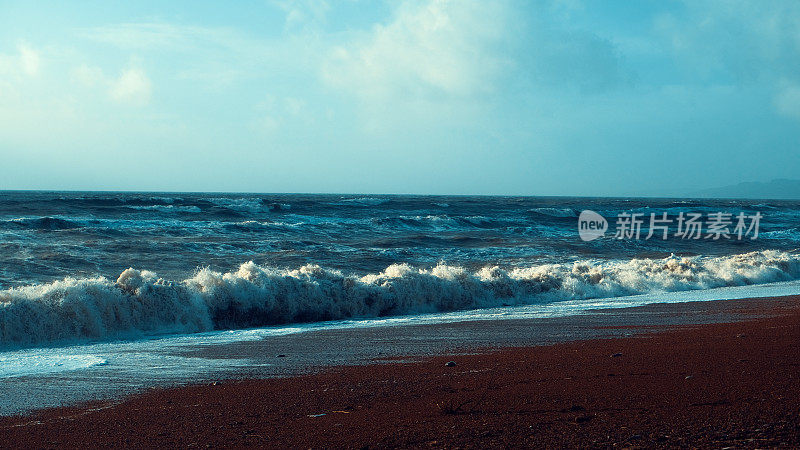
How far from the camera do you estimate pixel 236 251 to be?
19.8 m

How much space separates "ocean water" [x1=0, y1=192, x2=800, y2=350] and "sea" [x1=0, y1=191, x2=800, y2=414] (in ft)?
0.12

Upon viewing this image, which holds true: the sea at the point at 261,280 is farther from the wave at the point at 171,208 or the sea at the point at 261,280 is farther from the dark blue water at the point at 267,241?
the wave at the point at 171,208

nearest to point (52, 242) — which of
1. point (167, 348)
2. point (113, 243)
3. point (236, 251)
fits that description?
point (113, 243)

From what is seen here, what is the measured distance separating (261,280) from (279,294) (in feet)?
1.31

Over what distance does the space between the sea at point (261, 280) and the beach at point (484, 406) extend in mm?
813

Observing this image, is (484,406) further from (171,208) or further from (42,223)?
(171,208)

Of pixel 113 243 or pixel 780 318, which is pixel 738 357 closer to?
pixel 780 318

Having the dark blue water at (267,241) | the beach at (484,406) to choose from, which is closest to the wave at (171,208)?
the dark blue water at (267,241)

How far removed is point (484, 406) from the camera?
13.5 feet

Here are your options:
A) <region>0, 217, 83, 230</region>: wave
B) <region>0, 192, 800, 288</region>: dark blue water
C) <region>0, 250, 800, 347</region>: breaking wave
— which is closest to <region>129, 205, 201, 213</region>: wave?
<region>0, 192, 800, 288</region>: dark blue water

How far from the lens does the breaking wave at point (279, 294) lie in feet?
27.7

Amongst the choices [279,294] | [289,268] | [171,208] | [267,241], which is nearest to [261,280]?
[279,294]

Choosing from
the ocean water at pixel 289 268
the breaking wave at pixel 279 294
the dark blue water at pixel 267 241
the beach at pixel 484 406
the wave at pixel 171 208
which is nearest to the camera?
the beach at pixel 484 406

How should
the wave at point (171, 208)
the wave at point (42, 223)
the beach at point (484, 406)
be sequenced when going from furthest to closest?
the wave at point (171, 208)
the wave at point (42, 223)
the beach at point (484, 406)
